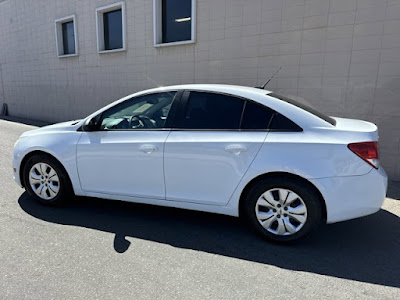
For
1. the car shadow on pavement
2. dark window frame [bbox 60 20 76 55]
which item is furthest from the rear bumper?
dark window frame [bbox 60 20 76 55]

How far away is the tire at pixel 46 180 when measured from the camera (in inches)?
145

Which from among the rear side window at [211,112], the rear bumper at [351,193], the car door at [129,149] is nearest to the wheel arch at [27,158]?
the car door at [129,149]

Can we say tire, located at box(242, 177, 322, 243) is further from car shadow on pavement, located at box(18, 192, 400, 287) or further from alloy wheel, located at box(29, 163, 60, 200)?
Answer: alloy wheel, located at box(29, 163, 60, 200)

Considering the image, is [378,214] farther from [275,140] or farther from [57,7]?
[57,7]

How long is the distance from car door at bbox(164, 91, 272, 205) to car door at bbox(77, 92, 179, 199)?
0.15m

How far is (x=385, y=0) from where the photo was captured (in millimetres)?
4820

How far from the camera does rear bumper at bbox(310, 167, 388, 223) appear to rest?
2.69 metres

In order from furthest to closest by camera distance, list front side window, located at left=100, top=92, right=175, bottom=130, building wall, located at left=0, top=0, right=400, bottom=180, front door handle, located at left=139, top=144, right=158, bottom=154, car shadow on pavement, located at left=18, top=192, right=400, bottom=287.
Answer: building wall, located at left=0, top=0, right=400, bottom=180, front side window, located at left=100, top=92, right=175, bottom=130, front door handle, located at left=139, top=144, right=158, bottom=154, car shadow on pavement, located at left=18, top=192, right=400, bottom=287

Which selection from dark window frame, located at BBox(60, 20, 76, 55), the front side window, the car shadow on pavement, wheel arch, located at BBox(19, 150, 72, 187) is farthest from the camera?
dark window frame, located at BBox(60, 20, 76, 55)

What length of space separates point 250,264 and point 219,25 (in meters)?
5.68

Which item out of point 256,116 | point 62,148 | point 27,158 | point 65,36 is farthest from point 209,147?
point 65,36

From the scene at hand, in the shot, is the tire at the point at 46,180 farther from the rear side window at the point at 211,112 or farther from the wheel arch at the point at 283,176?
the wheel arch at the point at 283,176

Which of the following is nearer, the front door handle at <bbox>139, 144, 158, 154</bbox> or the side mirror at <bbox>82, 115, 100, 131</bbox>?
the front door handle at <bbox>139, 144, 158, 154</bbox>

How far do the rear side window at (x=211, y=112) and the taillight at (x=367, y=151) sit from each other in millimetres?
1106
